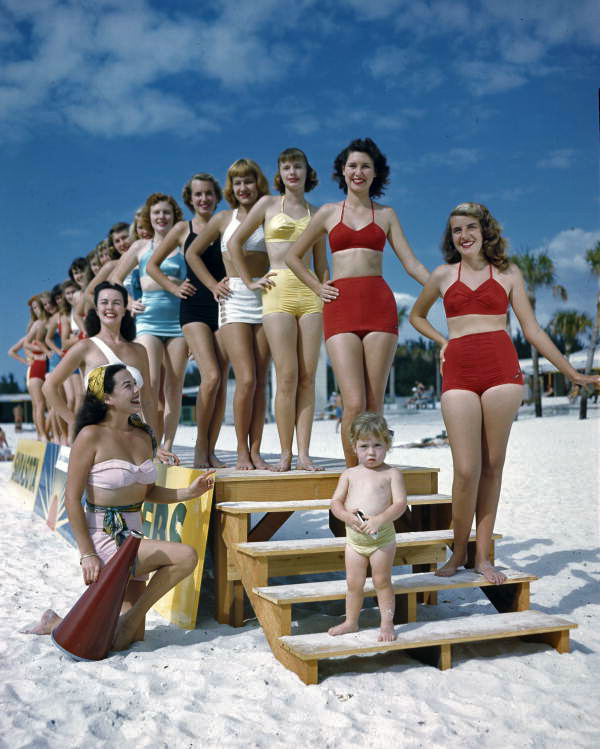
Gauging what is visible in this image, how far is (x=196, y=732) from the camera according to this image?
2.88 metres

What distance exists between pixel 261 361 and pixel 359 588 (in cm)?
205

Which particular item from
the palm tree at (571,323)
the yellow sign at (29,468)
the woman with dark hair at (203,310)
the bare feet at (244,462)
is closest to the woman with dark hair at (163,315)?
the woman with dark hair at (203,310)

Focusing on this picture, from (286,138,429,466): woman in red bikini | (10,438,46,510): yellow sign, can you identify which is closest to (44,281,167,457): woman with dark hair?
(286,138,429,466): woman in red bikini

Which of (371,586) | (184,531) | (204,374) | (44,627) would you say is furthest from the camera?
(204,374)

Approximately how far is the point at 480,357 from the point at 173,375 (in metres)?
2.90

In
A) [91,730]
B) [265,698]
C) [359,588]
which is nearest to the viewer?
[91,730]

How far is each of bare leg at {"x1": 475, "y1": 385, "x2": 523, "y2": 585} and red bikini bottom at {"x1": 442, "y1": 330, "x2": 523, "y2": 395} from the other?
52 millimetres

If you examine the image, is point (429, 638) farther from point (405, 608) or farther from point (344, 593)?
point (405, 608)

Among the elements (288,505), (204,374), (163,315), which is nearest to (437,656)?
(288,505)

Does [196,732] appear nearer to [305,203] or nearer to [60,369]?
[60,369]

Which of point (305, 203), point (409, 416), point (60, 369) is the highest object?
point (305, 203)

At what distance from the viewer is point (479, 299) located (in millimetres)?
3848

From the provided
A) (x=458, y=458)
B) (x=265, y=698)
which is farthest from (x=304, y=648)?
(x=458, y=458)

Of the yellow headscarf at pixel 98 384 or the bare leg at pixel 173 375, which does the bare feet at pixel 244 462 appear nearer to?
the bare leg at pixel 173 375
